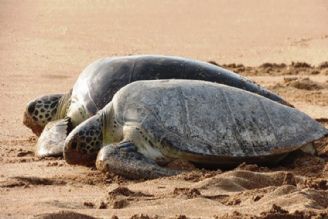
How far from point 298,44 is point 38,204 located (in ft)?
34.0

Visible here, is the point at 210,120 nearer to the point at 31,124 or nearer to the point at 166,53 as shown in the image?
the point at 31,124

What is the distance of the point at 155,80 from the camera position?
687cm

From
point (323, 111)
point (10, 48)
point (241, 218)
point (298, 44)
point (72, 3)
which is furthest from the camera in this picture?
point (72, 3)

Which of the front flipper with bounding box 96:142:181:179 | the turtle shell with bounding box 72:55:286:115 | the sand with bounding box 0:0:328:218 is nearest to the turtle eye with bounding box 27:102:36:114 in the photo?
the sand with bounding box 0:0:328:218

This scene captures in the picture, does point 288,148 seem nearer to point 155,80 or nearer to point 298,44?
point 155,80

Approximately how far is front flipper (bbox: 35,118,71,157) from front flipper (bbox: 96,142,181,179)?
2.33ft

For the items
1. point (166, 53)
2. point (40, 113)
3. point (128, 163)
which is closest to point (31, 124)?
point (40, 113)

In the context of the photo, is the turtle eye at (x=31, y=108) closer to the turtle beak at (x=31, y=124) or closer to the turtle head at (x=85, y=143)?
the turtle beak at (x=31, y=124)

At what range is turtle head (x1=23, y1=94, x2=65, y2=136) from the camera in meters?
8.02

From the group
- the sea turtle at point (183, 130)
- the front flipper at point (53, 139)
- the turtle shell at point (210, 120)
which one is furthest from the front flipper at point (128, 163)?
the front flipper at point (53, 139)

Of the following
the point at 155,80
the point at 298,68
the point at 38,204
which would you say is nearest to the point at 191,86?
the point at 155,80

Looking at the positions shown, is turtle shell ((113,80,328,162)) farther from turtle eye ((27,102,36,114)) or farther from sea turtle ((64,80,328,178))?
turtle eye ((27,102,36,114))

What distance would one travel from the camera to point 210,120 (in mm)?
6469

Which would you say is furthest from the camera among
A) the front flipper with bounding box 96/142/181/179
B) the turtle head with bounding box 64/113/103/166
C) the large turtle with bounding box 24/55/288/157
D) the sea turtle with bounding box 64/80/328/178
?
the large turtle with bounding box 24/55/288/157
